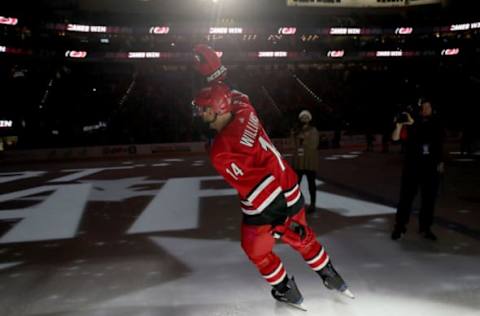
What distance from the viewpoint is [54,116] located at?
2753 cm

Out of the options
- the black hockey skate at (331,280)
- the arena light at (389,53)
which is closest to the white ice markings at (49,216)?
the black hockey skate at (331,280)

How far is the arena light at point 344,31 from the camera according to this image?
36812 mm

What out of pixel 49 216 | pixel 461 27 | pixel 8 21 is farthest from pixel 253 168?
pixel 461 27

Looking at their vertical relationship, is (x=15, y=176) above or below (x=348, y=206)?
below

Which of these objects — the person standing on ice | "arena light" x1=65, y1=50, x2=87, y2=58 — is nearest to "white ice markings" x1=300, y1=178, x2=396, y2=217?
the person standing on ice

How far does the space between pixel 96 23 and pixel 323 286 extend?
3395 centimetres

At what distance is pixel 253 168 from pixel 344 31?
37000mm

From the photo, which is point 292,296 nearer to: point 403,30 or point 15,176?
point 15,176

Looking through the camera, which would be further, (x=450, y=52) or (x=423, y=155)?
(x=450, y=52)

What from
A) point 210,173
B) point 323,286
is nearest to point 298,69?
point 210,173

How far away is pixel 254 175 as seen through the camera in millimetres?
3012

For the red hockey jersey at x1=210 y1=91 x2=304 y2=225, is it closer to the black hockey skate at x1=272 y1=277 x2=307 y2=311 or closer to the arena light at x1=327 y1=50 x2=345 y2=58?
the black hockey skate at x1=272 y1=277 x2=307 y2=311

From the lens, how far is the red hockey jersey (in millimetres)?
2916

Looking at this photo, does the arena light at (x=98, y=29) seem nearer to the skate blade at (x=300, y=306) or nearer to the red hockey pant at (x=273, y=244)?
the red hockey pant at (x=273, y=244)
